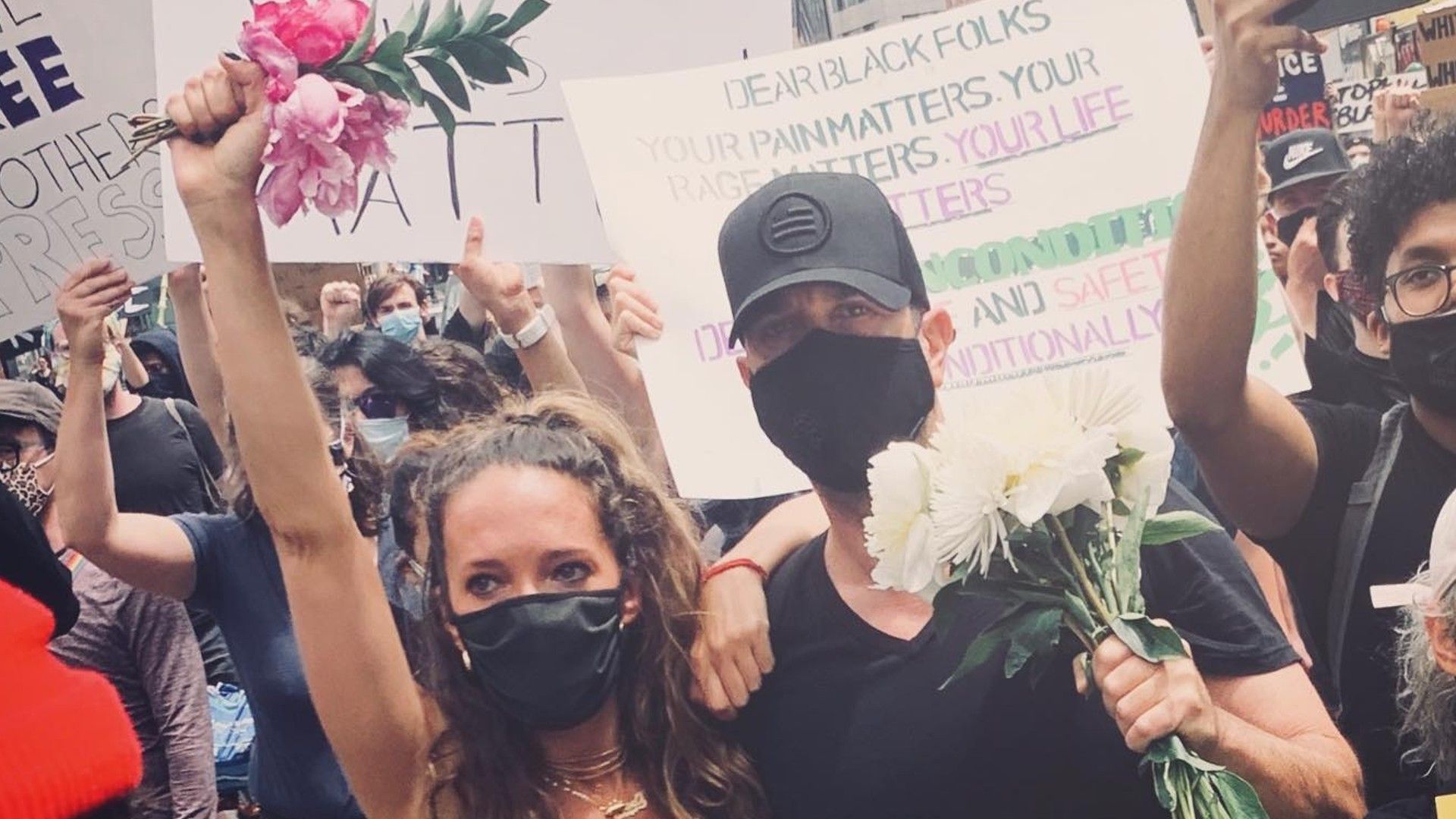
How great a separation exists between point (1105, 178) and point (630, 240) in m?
0.73

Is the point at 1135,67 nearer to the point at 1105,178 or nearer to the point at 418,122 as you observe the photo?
the point at 1105,178

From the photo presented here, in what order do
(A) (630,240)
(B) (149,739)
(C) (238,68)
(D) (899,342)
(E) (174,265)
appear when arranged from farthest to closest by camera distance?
(B) (149,739)
(E) (174,265)
(A) (630,240)
(D) (899,342)
(C) (238,68)

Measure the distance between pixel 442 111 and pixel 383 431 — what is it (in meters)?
0.57

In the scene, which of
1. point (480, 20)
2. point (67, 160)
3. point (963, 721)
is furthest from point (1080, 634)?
point (67, 160)

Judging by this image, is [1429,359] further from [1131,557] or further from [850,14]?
[850,14]

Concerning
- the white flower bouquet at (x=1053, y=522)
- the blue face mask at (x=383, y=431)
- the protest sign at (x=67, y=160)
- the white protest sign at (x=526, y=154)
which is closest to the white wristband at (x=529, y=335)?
the white protest sign at (x=526, y=154)

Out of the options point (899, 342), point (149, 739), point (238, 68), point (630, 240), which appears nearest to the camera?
point (238, 68)

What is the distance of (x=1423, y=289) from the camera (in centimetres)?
240

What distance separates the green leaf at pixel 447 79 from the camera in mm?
2408

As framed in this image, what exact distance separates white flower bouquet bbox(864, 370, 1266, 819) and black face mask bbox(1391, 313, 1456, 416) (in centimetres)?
57

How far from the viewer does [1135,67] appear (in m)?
2.45

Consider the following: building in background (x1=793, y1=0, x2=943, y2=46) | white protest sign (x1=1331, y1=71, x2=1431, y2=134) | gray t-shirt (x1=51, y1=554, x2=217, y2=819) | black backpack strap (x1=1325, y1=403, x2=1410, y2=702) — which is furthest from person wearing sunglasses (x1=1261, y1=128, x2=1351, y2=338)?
gray t-shirt (x1=51, y1=554, x2=217, y2=819)

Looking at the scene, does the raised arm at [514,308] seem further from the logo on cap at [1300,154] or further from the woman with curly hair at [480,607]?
the logo on cap at [1300,154]

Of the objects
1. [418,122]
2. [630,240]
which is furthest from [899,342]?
[418,122]
